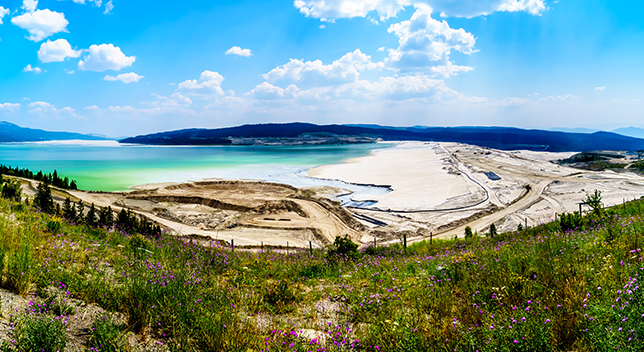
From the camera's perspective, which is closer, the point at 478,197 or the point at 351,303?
the point at 351,303

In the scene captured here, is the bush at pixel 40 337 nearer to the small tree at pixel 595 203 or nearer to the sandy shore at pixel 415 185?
the small tree at pixel 595 203

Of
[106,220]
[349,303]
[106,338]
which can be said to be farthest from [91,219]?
[349,303]

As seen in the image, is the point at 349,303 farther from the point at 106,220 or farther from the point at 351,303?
the point at 106,220

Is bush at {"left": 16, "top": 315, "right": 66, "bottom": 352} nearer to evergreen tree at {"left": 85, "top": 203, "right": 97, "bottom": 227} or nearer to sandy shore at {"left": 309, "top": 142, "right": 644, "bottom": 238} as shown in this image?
evergreen tree at {"left": 85, "top": 203, "right": 97, "bottom": 227}

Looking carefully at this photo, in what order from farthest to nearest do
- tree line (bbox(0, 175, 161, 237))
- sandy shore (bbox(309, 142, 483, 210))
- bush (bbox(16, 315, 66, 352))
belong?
1. sandy shore (bbox(309, 142, 483, 210))
2. tree line (bbox(0, 175, 161, 237))
3. bush (bbox(16, 315, 66, 352))

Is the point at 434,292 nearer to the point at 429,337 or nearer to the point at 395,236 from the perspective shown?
the point at 429,337

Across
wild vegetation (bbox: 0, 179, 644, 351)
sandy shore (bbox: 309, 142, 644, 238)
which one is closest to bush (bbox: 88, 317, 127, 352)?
wild vegetation (bbox: 0, 179, 644, 351)

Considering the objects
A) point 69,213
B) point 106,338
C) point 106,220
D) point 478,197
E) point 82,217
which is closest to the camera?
point 106,338
